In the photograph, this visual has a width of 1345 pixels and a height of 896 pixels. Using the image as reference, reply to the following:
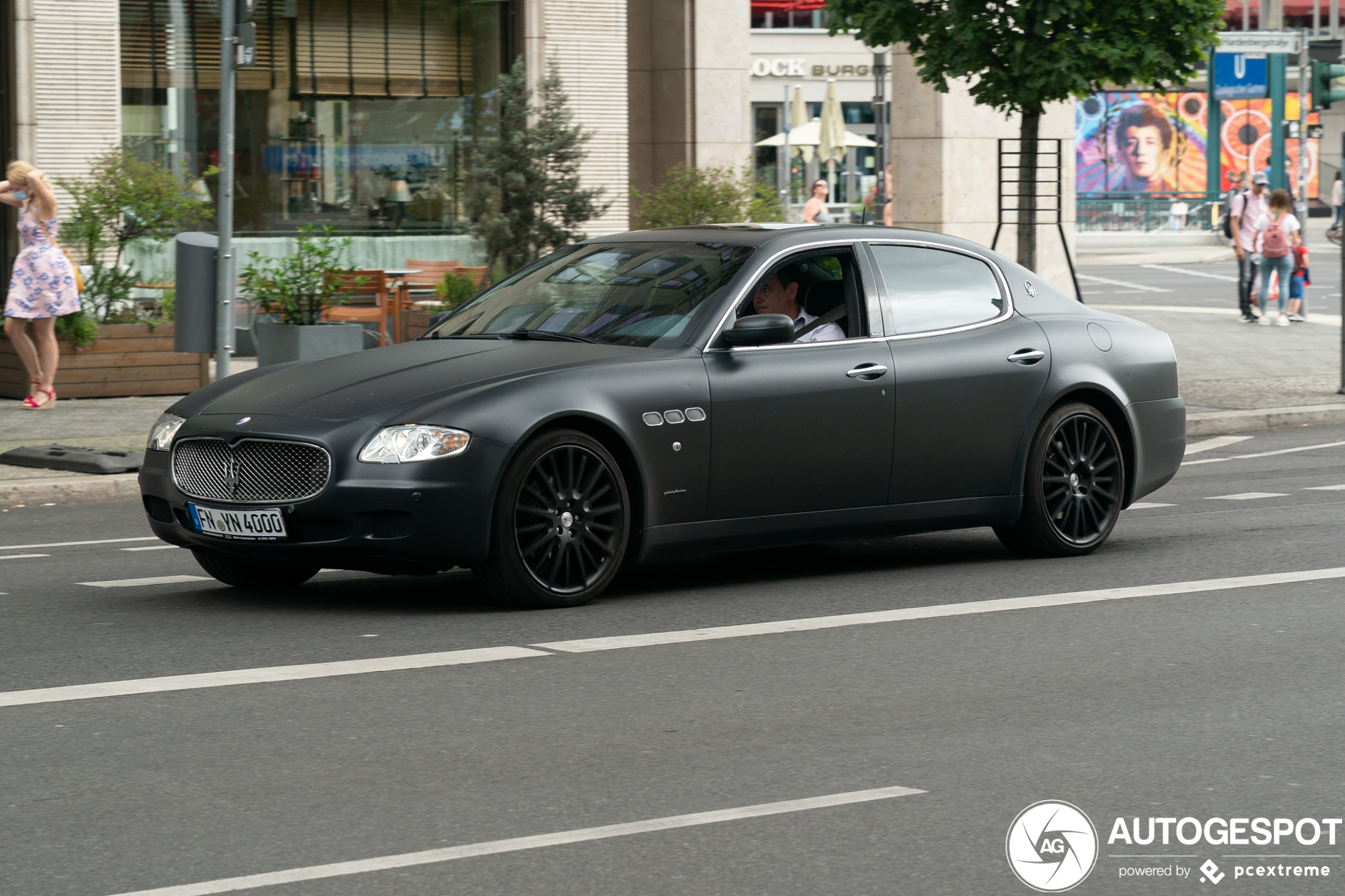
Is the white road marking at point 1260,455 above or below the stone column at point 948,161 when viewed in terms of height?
below

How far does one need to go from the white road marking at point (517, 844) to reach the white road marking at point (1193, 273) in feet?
110

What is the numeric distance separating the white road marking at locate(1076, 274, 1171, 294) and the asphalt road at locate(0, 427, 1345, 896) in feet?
86.5

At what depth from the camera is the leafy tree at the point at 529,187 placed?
19297mm

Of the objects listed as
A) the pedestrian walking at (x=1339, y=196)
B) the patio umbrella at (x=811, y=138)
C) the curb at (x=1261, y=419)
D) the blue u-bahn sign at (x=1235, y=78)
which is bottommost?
the curb at (x=1261, y=419)

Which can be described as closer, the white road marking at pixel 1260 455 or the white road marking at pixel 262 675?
the white road marking at pixel 262 675

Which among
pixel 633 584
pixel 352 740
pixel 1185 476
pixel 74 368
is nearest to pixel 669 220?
pixel 74 368

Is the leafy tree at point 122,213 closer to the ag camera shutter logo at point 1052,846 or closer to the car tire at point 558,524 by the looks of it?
the car tire at point 558,524

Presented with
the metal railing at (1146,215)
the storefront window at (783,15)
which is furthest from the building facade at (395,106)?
the storefront window at (783,15)

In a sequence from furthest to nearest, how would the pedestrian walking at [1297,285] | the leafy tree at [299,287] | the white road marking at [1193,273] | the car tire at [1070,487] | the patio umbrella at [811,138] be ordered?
the patio umbrella at [811,138] < the white road marking at [1193,273] < the pedestrian walking at [1297,285] < the leafy tree at [299,287] < the car tire at [1070,487]

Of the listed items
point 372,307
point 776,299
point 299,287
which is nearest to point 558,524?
point 776,299

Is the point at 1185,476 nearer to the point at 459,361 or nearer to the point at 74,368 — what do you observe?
the point at 459,361

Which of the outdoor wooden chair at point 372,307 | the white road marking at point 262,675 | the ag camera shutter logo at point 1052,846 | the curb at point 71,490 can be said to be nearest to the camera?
the ag camera shutter logo at point 1052,846

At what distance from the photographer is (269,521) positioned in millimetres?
7465

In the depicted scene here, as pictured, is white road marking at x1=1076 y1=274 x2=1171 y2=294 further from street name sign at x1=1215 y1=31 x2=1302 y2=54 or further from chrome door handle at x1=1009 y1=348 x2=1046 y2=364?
chrome door handle at x1=1009 y1=348 x2=1046 y2=364
